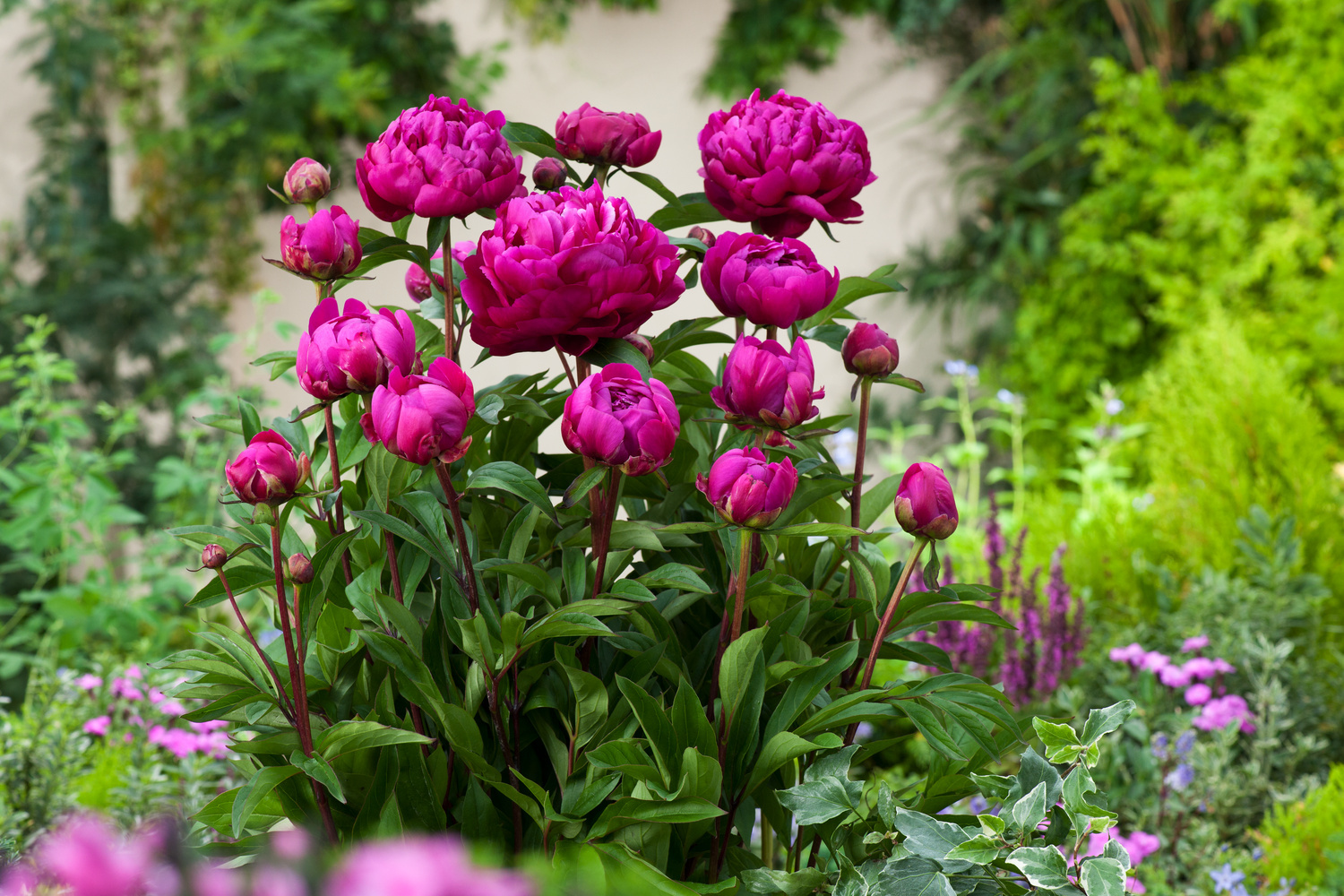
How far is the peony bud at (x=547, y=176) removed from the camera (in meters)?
0.59

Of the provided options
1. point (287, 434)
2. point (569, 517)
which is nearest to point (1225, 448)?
point (569, 517)

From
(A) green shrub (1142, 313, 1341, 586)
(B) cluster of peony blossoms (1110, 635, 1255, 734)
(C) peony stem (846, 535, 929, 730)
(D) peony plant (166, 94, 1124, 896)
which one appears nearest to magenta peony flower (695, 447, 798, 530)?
(D) peony plant (166, 94, 1124, 896)

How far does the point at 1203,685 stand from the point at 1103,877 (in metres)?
0.87

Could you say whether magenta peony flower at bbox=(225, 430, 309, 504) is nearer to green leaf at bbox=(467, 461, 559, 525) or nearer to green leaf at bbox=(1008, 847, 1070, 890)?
green leaf at bbox=(467, 461, 559, 525)

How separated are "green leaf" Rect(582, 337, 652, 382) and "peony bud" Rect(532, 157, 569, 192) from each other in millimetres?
136

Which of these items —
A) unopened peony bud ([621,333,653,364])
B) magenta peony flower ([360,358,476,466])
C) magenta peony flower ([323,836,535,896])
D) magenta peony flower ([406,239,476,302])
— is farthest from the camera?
magenta peony flower ([406,239,476,302])

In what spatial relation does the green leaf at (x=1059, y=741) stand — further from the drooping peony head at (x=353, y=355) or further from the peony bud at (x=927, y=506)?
the drooping peony head at (x=353, y=355)

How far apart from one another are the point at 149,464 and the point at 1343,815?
2674 millimetres

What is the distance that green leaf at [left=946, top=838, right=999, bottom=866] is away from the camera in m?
0.51

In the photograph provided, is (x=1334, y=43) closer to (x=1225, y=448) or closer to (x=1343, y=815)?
(x=1225, y=448)

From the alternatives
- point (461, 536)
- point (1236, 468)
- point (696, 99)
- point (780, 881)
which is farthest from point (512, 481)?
point (696, 99)

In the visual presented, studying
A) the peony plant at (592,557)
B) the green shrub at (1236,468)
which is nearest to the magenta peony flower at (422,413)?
the peony plant at (592,557)

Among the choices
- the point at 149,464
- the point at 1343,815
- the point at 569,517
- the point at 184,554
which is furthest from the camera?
A: the point at 149,464

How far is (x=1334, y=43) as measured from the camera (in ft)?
7.88
